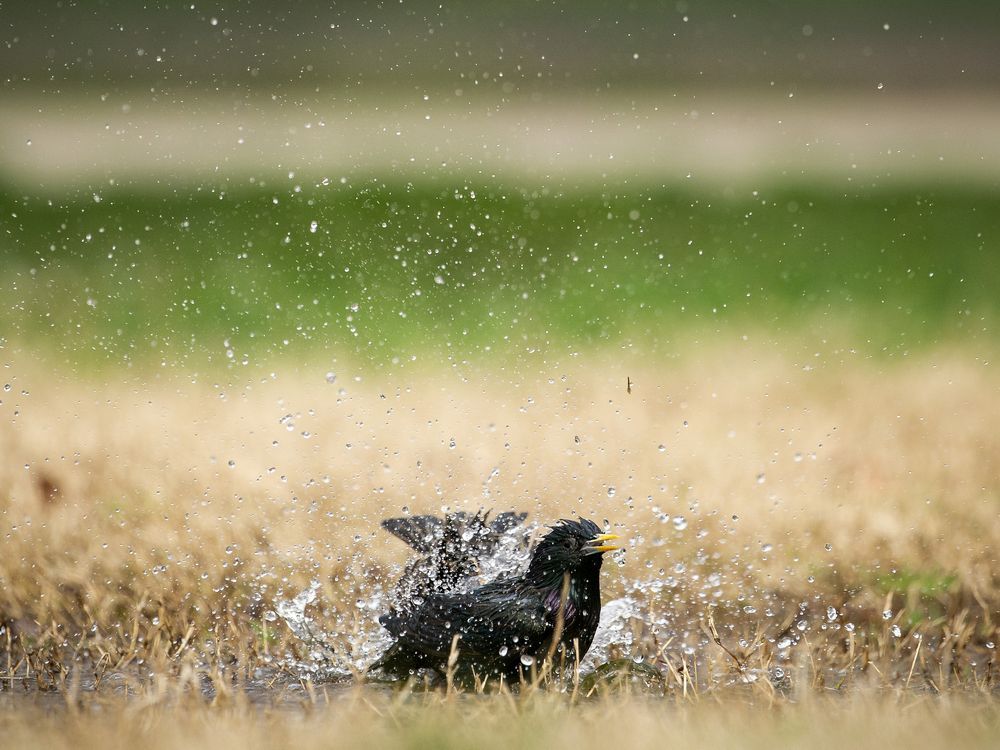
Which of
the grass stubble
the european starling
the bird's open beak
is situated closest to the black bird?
the bird's open beak

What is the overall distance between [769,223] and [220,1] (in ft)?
19.4

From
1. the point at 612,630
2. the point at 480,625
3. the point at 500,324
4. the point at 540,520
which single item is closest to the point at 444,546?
the point at 480,625

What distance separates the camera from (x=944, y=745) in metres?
2.76

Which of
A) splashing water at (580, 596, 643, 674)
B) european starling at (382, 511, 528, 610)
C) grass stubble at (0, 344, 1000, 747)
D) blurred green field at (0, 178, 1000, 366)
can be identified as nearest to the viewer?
grass stubble at (0, 344, 1000, 747)

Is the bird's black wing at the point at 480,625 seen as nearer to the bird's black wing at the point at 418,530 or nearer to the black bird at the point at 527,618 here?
the black bird at the point at 527,618

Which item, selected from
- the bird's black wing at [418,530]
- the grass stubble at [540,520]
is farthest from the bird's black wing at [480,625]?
the bird's black wing at [418,530]

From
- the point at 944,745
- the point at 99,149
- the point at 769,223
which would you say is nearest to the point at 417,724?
the point at 944,745

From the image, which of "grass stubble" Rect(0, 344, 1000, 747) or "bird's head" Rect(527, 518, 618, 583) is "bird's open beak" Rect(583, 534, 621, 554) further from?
"grass stubble" Rect(0, 344, 1000, 747)

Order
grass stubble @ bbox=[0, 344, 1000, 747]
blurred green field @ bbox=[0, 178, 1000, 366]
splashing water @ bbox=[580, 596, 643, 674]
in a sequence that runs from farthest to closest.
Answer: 1. blurred green field @ bbox=[0, 178, 1000, 366]
2. splashing water @ bbox=[580, 596, 643, 674]
3. grass stubble @ bbox=[0, 344, 1000, 747]

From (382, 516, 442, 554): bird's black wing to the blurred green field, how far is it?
12.1ft

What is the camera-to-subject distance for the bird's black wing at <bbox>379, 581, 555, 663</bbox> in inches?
144

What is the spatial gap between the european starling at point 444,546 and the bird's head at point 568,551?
39cm

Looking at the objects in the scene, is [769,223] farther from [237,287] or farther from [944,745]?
[944,745]

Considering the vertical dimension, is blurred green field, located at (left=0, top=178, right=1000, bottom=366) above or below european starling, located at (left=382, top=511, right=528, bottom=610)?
above
